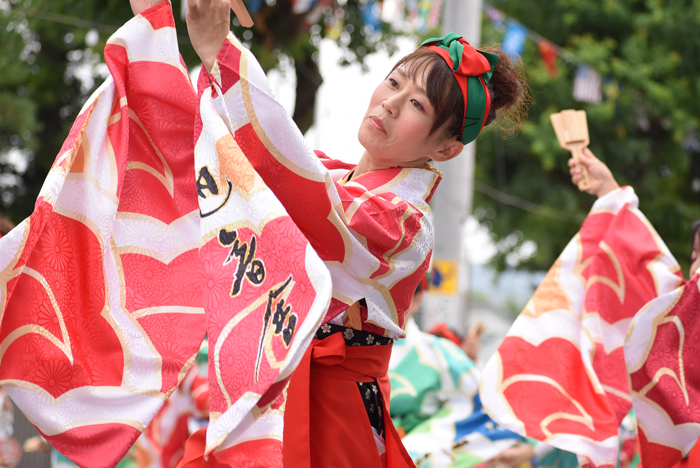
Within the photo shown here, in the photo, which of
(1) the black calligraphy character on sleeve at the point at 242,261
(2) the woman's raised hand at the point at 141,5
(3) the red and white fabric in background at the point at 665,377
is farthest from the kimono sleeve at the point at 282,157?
(3) the red and white fabric in background at the point at 665,377

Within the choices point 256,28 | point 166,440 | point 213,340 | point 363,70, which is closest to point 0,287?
point 213,340

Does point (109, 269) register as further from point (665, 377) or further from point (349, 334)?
point (665, 377)

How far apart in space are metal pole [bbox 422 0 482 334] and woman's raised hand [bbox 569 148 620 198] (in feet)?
10.1

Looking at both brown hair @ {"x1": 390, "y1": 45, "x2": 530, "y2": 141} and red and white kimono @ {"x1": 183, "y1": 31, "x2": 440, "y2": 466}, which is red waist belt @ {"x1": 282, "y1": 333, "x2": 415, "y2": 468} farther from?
brown hair @ {"x1": 390, "y1": 45, "x2": 530, "y2": 141}

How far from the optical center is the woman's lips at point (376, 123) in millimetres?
1836

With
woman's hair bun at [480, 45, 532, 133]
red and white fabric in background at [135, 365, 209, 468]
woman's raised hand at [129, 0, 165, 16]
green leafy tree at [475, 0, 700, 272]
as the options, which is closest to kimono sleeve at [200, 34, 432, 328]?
woman's raised hand at [129, 0, 165, 16]

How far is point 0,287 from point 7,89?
306 inches

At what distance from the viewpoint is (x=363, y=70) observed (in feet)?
24.9

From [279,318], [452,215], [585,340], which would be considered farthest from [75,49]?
[279,318]

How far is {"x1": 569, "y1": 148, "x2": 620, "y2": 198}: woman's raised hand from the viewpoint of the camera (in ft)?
9.42

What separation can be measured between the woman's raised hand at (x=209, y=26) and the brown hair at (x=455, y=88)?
542mm

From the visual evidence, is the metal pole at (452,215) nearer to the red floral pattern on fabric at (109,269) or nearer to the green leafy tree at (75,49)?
the green leafy tree at (75,49)

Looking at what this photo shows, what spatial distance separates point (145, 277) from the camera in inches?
68.7

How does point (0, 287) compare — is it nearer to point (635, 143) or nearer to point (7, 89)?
point (7, 89)
